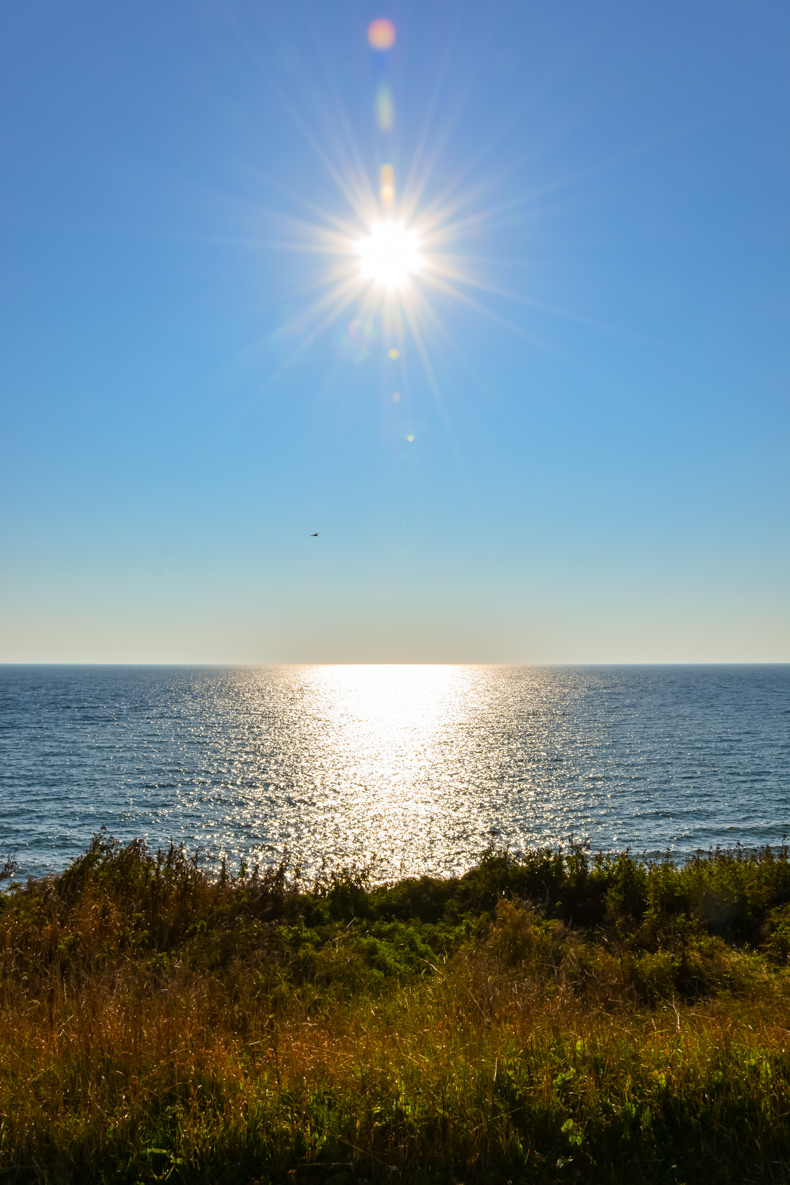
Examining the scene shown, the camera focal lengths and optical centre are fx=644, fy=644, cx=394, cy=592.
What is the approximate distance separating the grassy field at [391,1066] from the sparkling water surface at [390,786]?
19.7 metres

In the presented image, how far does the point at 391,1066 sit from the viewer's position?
540 cm

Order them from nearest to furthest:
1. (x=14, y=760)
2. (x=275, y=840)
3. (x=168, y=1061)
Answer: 1. (x=168, y=1061)
2. (x=275, y=840)
3. (x=14, y=760)

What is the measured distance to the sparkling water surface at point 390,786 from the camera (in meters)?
33.1

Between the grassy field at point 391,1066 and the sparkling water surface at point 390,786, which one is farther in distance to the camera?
the sparkling water surface at point 390,786

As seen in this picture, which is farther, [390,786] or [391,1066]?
[390,786]

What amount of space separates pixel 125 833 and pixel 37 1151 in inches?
1266

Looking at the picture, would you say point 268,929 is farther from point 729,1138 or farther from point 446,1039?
point 729,1138

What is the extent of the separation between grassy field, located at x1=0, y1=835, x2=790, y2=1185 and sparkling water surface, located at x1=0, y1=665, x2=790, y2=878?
19.7 meters

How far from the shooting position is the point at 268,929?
1250 cm

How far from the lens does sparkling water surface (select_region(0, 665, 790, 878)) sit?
3312 centimetres

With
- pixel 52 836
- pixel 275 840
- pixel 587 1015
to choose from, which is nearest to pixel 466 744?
pixel 275 840

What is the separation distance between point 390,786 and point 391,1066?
46.9 meters

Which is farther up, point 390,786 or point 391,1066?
point 391,1066

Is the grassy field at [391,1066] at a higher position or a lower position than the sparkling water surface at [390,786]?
higher
